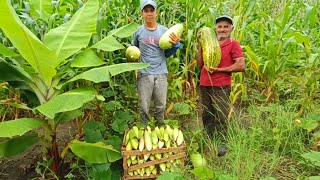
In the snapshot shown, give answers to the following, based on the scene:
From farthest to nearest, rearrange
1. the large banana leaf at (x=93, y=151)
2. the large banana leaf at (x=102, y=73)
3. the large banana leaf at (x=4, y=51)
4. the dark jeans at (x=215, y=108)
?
the dark jeans at (x=215, y=108) < the large banana leaf at (x=93, y=151) < the large banana leaf at (x=102, y=73) < the large banana leaf at (x=4, y=51)

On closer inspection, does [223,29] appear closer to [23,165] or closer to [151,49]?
[151,49]

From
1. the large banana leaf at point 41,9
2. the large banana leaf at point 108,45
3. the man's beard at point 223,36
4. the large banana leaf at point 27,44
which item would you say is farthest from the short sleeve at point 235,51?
the large banana leaf at point 41,9

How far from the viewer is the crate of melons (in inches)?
131

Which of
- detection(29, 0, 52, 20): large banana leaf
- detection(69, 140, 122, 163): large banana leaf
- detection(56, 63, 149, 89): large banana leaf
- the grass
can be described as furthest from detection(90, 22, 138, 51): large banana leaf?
the grass

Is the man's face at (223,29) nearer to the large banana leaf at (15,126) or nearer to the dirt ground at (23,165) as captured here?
the large banana leaf at (15,126)

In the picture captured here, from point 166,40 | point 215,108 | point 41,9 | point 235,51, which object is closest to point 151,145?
point 215,108

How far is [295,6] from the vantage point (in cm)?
510

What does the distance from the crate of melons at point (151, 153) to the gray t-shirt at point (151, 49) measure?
2.10ft

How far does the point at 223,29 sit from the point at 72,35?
1473 millimetres

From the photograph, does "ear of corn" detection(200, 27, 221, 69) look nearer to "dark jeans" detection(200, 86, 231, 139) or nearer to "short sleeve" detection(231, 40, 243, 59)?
"short sleeve" detection(231, 40, 243, 59)

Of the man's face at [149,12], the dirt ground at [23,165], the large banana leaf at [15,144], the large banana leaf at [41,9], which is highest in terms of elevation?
the large banana leaf at [41,9]

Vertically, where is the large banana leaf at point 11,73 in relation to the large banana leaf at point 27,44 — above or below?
below

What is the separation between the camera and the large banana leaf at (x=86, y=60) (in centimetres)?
328

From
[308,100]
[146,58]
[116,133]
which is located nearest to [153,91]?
[146,58]
